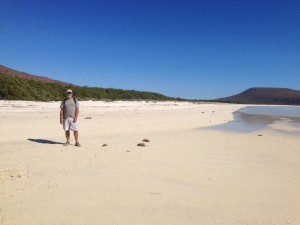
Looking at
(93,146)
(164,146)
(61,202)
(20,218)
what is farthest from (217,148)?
(20,218)

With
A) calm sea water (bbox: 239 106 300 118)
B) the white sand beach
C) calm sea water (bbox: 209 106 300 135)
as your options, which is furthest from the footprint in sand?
calm sea water (bbox: 239 106 300 118)

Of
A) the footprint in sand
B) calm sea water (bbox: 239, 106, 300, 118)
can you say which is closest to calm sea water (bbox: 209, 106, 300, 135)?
calm sea water (bbox: 239, 106, 300, 118)

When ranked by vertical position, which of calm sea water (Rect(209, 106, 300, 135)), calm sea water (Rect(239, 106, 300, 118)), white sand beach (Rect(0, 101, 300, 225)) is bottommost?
calm sea water (Rect(239, 106, 300, 118))

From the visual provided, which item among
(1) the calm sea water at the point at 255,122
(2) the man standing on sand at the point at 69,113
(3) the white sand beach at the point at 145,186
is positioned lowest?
(1) the calm sea water at the point at 255,122

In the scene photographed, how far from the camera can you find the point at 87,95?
35.1 m

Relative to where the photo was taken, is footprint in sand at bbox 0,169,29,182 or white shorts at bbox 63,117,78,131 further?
white shorts at bbox 63,117,78,131

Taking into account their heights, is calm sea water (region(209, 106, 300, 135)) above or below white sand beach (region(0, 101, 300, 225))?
below

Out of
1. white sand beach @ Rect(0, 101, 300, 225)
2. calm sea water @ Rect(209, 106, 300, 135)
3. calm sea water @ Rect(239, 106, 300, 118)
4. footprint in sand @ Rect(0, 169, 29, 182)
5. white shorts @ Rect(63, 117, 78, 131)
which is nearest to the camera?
white sand beach @ Rect(0, 101, 300, 225)

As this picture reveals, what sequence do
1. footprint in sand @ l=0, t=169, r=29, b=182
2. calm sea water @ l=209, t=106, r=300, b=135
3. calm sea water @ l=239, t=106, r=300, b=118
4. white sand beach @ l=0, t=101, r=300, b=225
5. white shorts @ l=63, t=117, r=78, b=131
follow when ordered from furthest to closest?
calm sea water @ l=239, t=106, r=300, b=118 → calm sea water @ l=209, t=106, r=300, b=135 → white shorts @ l=63, t=117, r=78, b=131 → footprint in sand @ l=0, t=169, r=29, b=182 → white sand beach @ l=0, t=101, r=300, b=225

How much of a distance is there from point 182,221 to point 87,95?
1298 inches

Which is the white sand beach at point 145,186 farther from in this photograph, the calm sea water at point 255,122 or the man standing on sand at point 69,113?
the calm sea water at point 255,122

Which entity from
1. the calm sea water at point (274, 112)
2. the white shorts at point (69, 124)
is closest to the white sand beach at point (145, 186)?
the white shorts at point (69, 124)

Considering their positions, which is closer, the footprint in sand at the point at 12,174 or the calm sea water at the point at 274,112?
the footprint in sand at the point at 12,174

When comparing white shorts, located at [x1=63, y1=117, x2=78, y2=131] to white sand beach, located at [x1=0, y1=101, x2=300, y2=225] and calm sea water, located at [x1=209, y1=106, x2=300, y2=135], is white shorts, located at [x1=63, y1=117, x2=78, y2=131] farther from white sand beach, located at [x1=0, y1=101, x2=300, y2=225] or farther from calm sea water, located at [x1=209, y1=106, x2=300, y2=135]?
calm sea water, located at [x1=209, y1=106, x2=300, y2=135]
